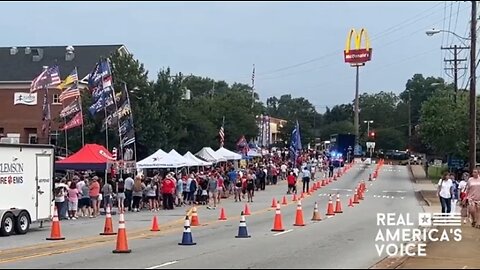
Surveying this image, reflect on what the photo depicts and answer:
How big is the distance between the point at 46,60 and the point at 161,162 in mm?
40385

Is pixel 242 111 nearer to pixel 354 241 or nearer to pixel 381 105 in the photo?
pixel 354 241

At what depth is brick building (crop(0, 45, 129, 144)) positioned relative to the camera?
71.6 m

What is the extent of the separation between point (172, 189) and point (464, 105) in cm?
3301

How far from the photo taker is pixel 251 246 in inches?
759

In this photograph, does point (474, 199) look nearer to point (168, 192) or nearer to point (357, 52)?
point (168, 192)

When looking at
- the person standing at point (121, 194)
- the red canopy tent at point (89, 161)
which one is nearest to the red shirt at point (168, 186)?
the person standing at point (121, 194)

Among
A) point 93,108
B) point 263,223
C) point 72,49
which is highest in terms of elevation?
point 72,49

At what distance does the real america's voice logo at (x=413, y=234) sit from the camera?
1780 cm

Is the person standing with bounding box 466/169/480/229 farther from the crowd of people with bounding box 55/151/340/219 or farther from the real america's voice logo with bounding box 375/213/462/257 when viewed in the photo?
the crowd of people with bounding box 55/151/340/219

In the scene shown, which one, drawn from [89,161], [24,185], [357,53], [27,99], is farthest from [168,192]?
[357,53]

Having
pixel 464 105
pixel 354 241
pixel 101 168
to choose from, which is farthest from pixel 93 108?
pixel 464 105

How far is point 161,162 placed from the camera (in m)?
41.9

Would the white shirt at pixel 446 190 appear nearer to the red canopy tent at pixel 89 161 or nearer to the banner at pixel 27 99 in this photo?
the red canopy tent at pixel 89 161

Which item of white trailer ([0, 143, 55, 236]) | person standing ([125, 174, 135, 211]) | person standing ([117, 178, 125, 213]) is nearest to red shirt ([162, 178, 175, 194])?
person standing ([125, 174, 135, 211])
